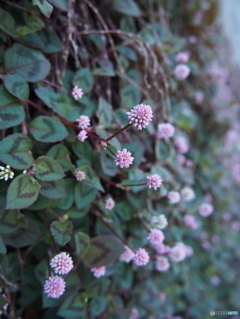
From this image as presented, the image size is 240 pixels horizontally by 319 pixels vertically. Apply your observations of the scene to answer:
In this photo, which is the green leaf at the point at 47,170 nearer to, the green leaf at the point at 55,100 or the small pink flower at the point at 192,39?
the green leaf at the point at 55,100

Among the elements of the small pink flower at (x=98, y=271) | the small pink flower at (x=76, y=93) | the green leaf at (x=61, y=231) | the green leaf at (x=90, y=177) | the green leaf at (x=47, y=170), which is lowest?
the small pink flower at (x=98, y=271)

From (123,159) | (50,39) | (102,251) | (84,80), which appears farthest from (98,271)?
(50,39)

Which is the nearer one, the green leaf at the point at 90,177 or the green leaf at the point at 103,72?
the green leaf at the point at 90,177

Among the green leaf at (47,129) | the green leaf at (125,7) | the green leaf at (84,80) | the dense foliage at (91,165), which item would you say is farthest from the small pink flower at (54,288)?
the green leaf at (125,7)

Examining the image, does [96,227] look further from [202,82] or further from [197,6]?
[197,6]

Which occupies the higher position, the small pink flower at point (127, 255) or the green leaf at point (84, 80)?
the green leaf at point (84, 80)

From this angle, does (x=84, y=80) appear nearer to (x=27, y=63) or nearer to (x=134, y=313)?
(x=27, y=63)

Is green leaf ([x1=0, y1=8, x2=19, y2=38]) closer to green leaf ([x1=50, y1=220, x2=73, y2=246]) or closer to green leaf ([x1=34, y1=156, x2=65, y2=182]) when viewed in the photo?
green leaf ([x1=34, y1=156, x2=65, y2=182])

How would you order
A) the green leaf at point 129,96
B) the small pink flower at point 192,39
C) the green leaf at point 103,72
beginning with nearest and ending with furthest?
the green leaf at point 103,72, the green leaf at point 129,96, the small pink flower at point 192,39
